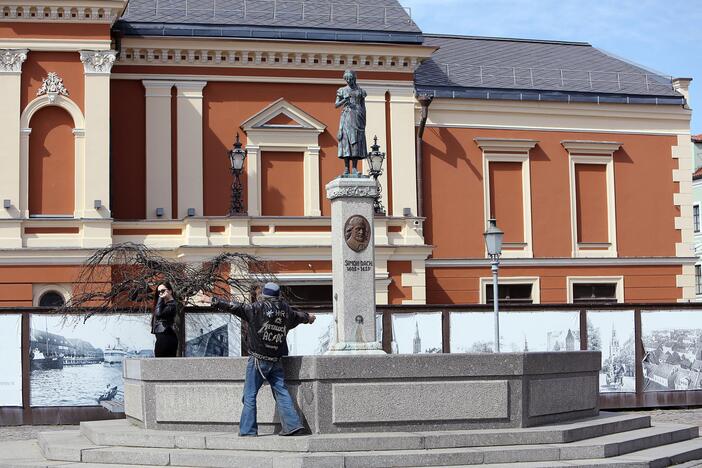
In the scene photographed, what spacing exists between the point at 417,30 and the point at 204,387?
20210 mm

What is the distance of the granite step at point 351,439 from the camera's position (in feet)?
42.4

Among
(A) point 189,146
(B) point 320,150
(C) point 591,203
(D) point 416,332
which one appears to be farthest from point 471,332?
(C) point 591,203

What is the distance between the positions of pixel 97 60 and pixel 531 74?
13.2 meters

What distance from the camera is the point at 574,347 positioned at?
21.9 m

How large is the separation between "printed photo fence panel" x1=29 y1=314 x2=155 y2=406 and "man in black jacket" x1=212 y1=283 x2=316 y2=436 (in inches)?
298

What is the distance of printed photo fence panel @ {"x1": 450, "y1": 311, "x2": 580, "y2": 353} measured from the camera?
2166 cm

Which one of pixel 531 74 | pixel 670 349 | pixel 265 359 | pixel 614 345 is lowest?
pixel 670 349

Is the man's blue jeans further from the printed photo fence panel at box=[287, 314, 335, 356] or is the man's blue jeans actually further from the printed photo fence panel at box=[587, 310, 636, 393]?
the printed photo fence panel at box=[587, 310, 636, 393]

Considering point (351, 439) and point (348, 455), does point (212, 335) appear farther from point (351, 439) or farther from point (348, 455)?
point (348, 455)

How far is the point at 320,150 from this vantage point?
31.7 metres

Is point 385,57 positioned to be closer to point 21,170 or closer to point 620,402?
point 21,170

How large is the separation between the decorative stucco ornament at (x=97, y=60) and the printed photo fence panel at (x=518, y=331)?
38.9 feet

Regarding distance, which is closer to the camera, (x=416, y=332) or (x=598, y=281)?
(x=416, y=332)

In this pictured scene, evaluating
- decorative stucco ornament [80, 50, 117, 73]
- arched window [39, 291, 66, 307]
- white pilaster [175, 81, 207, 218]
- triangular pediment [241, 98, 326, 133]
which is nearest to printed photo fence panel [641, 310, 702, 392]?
triangular pediment [241, 98, 326, 133]
